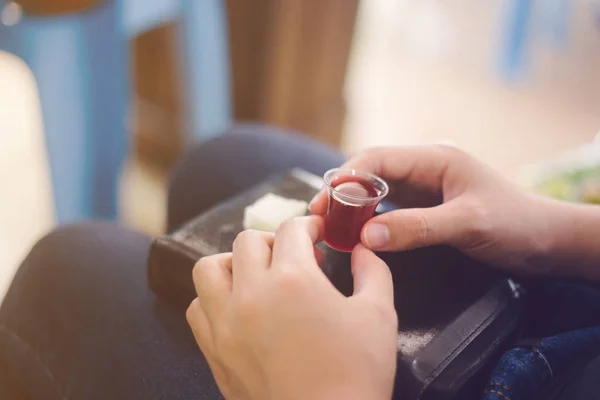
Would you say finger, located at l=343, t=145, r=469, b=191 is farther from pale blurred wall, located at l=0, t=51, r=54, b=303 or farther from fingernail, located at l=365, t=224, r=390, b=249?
pale blurred wall, located at l=0, t=51, r=54, b=303

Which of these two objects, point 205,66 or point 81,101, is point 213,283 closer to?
point 81,101

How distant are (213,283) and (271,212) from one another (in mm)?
215

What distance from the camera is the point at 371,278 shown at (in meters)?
0.59

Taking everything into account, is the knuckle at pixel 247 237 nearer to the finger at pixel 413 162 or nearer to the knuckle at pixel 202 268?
the knuckle at pixel 202 268

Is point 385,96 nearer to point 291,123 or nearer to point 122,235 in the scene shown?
point 291,123

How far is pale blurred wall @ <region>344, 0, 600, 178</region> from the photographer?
2.41 metres

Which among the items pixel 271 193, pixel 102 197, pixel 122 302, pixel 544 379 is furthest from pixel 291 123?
pixel 544 379

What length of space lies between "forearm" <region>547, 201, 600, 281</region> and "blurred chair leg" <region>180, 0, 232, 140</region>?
38.2 inches

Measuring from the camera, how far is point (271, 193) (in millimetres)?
854

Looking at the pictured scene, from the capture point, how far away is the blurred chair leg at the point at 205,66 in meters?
1.54

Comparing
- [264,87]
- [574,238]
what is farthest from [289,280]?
[264,87]

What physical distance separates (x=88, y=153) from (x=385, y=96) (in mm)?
1661

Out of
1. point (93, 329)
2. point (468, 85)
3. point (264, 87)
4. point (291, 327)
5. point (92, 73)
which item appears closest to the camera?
point (291, 327)

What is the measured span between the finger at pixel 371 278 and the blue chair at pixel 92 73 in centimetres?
89
